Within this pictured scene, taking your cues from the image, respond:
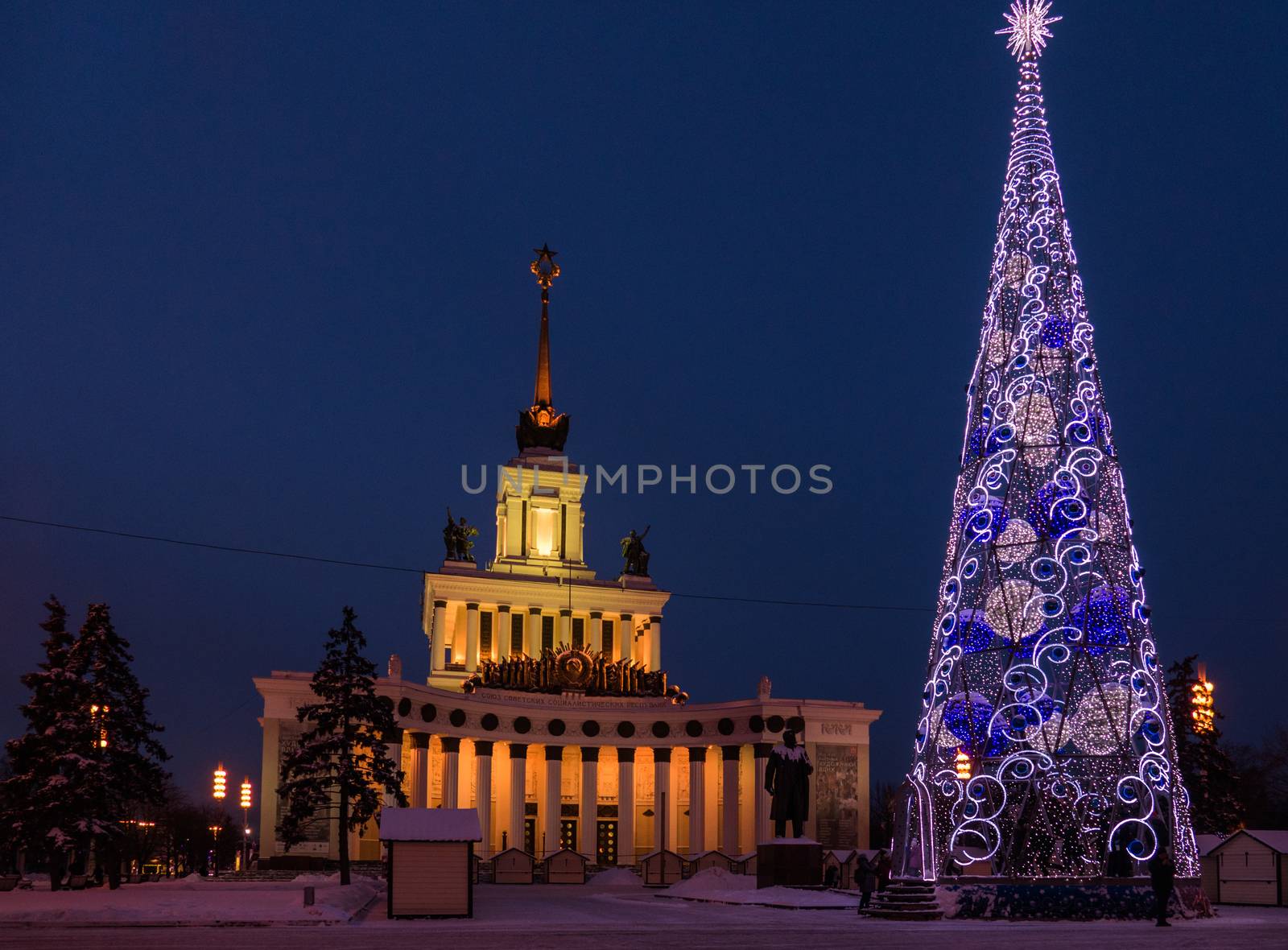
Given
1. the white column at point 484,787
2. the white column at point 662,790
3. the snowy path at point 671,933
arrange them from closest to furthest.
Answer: the snowy path at point 671,933, the white column at point 484,787, the white column at point 662,790

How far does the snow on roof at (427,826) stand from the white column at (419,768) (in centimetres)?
3758

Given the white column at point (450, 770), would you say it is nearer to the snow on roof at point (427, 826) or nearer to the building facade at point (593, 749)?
the building facade at point (593, 749)

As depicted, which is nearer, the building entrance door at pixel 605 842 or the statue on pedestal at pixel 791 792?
the statue on pedestal at pixel 791 792

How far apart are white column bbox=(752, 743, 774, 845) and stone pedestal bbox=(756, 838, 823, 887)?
29.8 metres

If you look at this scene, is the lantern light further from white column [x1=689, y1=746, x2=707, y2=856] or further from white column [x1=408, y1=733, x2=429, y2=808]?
white column [x1=689, y1=746, x2=707, y2=856]

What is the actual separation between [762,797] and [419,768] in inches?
674

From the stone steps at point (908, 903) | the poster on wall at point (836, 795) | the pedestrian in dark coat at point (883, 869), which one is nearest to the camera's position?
the stone steps at point (908, 903)

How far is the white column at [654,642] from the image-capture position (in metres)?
85.2

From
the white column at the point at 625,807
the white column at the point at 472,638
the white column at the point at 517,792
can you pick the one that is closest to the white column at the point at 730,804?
the white column at the point at 625,807

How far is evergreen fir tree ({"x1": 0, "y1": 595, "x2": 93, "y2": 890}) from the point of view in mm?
39344

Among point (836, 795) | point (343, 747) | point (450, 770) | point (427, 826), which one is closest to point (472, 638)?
point (450, 770)

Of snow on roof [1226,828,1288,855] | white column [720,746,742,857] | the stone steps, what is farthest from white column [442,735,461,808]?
the stone steps

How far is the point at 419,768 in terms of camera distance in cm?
6850

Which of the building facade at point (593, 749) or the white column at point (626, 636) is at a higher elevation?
the white column at point (626, 636)
